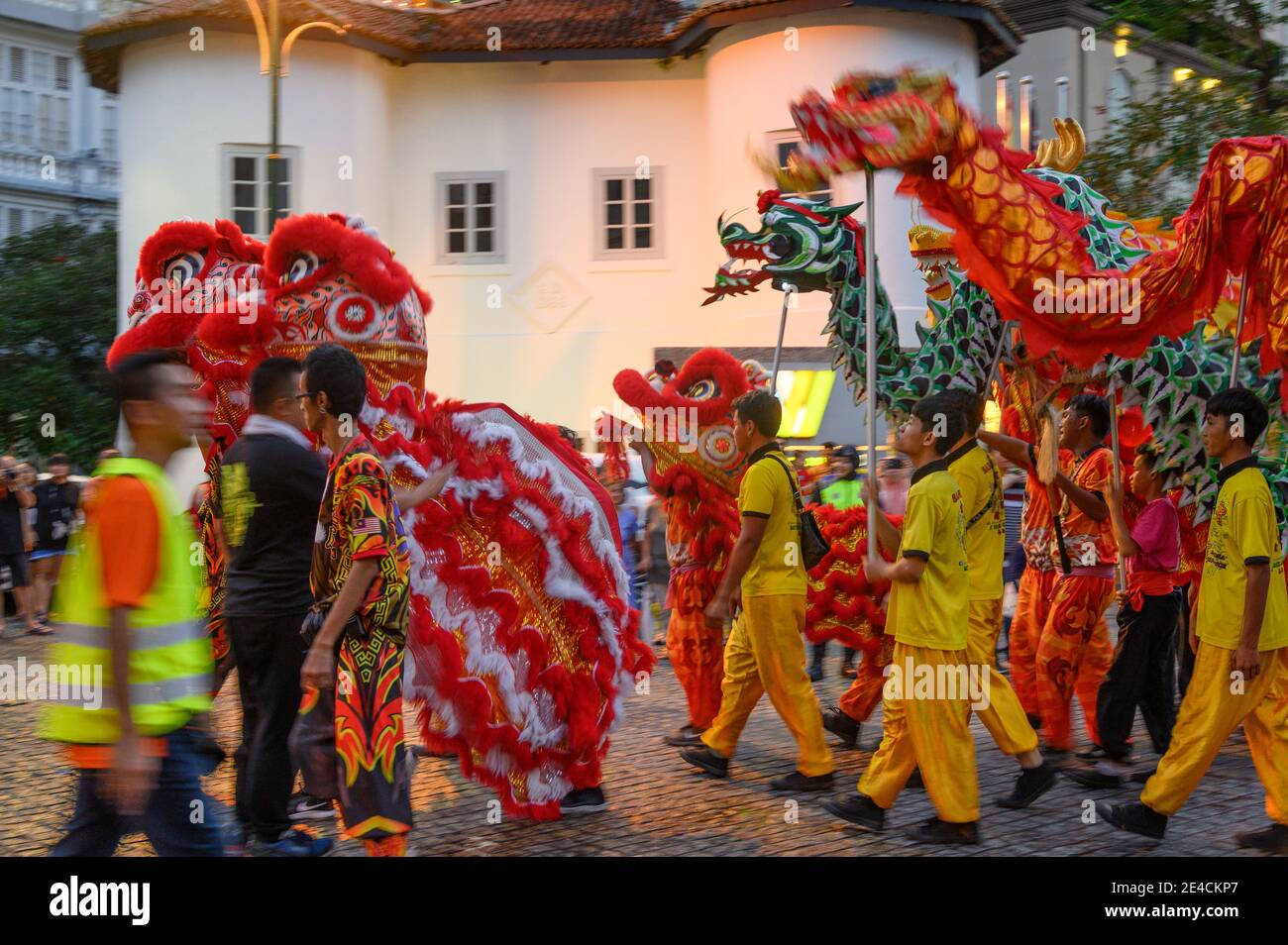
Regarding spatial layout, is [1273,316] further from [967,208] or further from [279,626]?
[279,626]

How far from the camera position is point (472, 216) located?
20188 mm

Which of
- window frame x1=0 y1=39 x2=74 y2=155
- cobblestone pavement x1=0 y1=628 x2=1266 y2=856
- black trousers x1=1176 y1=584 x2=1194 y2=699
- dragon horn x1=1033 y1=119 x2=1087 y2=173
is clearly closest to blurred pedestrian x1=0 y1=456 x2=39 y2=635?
cobblestone pavement x1=0 y1=628 x2=1266 y2=856

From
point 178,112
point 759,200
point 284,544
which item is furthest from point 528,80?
point 284,544

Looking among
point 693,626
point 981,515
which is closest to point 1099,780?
point 981,515

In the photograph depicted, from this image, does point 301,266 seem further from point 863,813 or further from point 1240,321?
point 1240,321

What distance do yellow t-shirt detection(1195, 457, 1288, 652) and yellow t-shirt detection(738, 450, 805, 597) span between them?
1.88 meters

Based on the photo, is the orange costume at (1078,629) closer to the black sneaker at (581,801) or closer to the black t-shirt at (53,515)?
the black sneaker at (581,801)

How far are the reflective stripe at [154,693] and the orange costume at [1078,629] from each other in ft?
16.1

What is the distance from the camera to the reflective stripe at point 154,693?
11.8 feet

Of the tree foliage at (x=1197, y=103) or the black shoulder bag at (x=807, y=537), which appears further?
the tree foliage at (x=1197, y=103)

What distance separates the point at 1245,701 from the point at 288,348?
4.18 metres

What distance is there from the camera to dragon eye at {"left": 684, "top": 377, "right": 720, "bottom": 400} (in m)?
7.71

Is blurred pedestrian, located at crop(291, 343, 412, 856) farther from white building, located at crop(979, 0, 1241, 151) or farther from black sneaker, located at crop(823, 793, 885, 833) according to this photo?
Answer: white building, located at crop(979, 0, 1241, 151)

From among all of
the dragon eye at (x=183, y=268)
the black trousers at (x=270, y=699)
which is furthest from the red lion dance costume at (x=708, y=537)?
the black trousers at (x=270, y=699)
